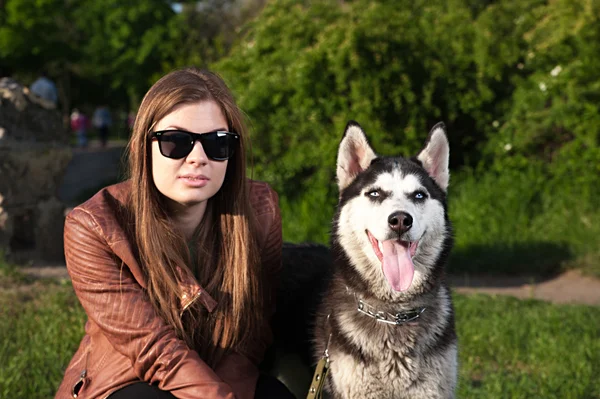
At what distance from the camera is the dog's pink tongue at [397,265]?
2.83 m

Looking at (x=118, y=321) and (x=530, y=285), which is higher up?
(x=118, y=321)

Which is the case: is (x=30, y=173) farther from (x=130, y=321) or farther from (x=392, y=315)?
A: (x=392, y=315)

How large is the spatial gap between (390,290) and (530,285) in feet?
15.0

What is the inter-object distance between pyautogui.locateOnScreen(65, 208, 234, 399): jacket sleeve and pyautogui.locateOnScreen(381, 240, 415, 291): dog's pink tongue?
0.86 m

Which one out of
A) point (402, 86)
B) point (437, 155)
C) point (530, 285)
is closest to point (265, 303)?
point (437, 155)

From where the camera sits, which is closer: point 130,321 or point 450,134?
point 130,321

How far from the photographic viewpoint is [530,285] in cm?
697

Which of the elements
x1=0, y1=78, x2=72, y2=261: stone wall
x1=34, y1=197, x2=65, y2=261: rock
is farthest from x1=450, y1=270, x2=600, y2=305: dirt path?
x1=0, y1=78, x2=72, y2=261: stone wall

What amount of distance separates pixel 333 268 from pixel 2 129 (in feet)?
16.0

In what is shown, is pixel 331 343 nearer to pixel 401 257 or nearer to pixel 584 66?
pixel 401 257

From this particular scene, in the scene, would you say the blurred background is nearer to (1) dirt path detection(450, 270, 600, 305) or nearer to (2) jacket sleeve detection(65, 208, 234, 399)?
(1) dirt path detection(450, 270, 600, 305)

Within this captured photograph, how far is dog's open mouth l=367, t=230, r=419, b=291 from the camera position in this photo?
283cm

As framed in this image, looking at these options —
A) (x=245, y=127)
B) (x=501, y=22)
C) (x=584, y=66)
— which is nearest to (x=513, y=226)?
(x=584, y=66)

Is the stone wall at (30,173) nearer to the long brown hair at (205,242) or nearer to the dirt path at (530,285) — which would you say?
the dirt path at (530,285)
